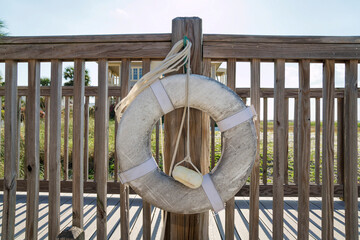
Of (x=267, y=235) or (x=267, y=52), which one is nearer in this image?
(x=267, y=52)

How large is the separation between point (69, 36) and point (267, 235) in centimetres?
194

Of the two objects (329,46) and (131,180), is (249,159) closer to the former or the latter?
(131,180)

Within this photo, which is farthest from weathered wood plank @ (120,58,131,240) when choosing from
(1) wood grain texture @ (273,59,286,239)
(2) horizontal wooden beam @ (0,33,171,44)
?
(1) wood grain texture @ (273,59,286,239)

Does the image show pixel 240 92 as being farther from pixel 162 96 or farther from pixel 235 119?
pixel 162 96

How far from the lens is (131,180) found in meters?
1.00

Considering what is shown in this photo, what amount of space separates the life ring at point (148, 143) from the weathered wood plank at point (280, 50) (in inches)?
9.6

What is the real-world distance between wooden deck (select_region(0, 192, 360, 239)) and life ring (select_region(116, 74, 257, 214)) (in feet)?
2.97

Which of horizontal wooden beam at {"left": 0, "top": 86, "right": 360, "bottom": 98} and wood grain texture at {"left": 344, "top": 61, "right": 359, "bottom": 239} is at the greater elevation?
horizontal wooden beam at {"left": 0, "top": 86, "right": 360, "bottom": 98}

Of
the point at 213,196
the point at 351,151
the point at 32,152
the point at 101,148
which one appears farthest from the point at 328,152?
the point at 32,152

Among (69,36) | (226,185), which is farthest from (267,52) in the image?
(69,36)

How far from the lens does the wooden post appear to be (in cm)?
115

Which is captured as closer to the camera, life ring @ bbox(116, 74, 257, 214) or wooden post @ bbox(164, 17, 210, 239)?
life ring @ bbox(116, 74, 257, 214)

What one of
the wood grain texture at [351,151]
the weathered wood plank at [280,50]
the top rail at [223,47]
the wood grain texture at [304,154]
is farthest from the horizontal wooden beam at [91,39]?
the wood grain texture at [351,151]

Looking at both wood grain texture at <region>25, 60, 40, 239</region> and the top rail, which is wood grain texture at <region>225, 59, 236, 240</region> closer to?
the top rail
